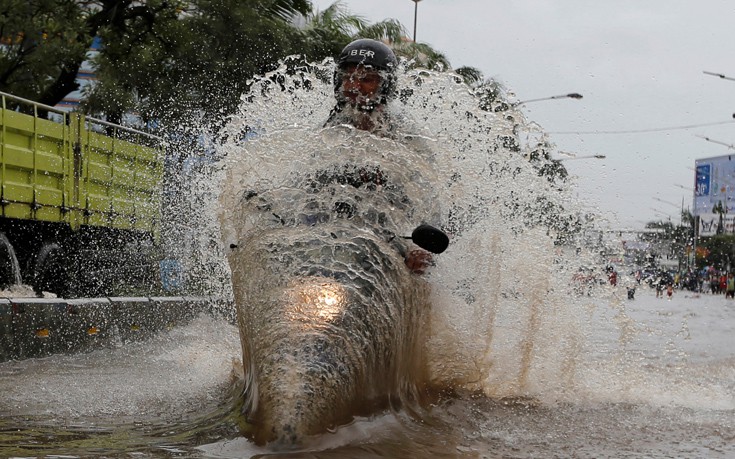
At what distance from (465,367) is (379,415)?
80.2 inches

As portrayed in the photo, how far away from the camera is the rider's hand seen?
20.0 ft

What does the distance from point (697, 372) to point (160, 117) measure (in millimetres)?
15847

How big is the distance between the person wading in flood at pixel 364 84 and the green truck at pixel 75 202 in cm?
695

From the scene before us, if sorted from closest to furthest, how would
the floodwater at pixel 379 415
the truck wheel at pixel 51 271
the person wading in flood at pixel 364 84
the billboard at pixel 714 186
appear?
the floodwater at pixel 379 415, the person wading in flood at pixel 364 84, the truck wheel at pixel 51 271, the billboard at pixel 714 186

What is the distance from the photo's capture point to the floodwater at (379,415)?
5.12 m

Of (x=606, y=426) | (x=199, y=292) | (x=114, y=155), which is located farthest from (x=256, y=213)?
(x=114, y=155)

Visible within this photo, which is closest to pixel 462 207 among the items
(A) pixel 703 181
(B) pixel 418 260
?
(B) pixel 418 260

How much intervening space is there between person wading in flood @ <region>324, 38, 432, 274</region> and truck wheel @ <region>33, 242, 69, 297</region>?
7.76 metres

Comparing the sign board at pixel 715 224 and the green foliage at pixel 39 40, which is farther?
the sign board at pixel 715 224

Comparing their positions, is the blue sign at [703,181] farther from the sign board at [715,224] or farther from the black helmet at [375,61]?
the black helmet at [375,61]

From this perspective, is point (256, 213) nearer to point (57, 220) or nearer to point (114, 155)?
point (57, 220)

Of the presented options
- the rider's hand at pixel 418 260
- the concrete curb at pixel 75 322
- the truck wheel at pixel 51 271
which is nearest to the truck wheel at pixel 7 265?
the truck wheel at pixel 51 271

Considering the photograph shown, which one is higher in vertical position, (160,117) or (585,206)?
(160,117)

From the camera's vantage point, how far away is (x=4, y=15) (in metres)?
19.0
